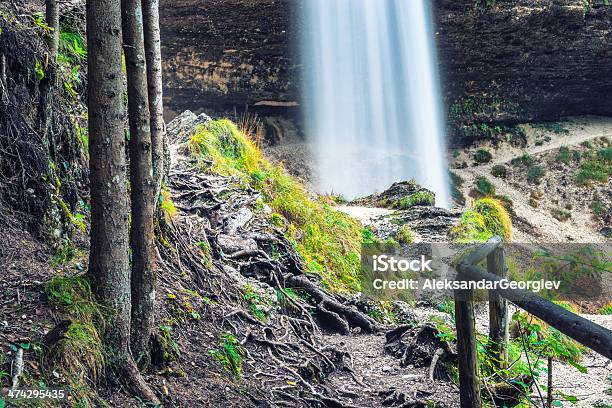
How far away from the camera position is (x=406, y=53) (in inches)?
1073

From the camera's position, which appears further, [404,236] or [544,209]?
[544,209]

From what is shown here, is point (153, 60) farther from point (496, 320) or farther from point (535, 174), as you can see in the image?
point (535, 174)

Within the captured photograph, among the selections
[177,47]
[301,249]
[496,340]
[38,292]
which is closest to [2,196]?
[38,292]

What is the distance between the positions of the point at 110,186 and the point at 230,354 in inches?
70.5

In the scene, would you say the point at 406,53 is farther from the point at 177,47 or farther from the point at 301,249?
the point at 301,249

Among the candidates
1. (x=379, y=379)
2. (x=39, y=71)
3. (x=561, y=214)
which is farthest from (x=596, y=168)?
(x=39, y=71)

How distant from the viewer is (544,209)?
76.7 ft

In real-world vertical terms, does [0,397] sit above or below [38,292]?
below

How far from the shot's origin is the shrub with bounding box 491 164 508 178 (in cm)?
2541

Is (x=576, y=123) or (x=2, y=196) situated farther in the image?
(x=576, y=123)

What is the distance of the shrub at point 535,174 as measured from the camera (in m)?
24.5

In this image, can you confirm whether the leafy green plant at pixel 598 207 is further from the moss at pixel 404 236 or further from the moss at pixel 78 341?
the moss at pixel 78 341

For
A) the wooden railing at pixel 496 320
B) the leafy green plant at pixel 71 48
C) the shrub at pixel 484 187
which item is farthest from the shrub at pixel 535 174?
the leafy green plant at pixel 71 48

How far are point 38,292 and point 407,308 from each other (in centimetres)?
544
